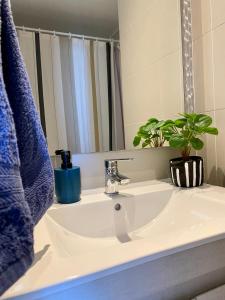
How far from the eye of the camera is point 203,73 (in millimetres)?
968

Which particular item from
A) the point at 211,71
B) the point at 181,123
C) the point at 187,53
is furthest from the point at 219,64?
the point at 181,123

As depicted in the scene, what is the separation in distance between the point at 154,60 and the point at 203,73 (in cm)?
21

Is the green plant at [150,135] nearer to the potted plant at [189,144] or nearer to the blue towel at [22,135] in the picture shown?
the potted plant at [189,144]

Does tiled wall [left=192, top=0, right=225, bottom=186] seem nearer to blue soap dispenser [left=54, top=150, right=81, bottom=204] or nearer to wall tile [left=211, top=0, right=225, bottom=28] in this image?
wall tile [left=211, top=0, right=225, bottom=28]

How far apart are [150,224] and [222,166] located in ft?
1.27

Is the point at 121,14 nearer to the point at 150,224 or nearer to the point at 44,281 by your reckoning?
the point at 150,224

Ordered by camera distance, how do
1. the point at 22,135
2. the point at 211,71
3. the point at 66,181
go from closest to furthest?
the point at 22,135 → the point at 66,181 → the point at 211,71

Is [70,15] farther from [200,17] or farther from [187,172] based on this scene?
[187,172]

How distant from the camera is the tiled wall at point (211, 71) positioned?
878 mm

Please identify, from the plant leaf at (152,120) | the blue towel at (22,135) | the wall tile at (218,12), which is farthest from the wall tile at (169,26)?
the blue towel at (22,135)

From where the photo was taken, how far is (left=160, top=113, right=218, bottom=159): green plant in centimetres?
82

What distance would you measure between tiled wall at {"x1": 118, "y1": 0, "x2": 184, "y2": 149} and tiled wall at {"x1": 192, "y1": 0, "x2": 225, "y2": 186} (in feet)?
0.24

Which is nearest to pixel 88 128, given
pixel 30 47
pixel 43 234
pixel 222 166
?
pixel 30 47

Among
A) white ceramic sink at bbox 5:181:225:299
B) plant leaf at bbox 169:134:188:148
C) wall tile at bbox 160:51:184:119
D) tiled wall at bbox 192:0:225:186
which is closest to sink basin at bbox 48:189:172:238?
white ceramic sink at bbox 5:181:225:299
